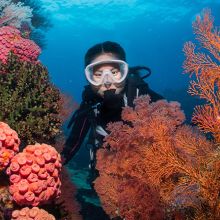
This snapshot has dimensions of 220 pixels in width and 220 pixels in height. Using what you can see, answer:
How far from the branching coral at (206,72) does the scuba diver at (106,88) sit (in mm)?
1943

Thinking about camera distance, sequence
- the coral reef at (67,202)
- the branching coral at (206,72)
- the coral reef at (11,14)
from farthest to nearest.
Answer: the coral reef at (11,14), the coral reef at (67,202), the branching coral at (206,72)

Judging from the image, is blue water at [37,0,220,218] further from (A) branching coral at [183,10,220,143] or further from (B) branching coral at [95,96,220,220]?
(A) branching coral at [183,10,220,143]

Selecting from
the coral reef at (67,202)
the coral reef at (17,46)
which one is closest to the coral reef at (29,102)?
the coral reef at (17,46)

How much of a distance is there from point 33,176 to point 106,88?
9.42ft

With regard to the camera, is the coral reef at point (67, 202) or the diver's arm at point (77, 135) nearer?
the coral reef at point (67, 202)

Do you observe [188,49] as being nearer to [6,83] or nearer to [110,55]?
[110,55]

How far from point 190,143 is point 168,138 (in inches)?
12.3

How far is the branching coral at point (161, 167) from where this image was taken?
3553 mm

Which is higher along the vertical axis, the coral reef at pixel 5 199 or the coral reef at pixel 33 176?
the coral reef at pixel 33 176

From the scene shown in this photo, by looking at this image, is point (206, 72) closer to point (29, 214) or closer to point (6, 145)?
point (6, 145)

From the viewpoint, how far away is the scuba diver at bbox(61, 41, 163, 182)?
18.7ft

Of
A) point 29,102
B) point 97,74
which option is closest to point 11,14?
point 97,74

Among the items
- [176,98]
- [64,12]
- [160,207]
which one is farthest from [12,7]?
[64,12]

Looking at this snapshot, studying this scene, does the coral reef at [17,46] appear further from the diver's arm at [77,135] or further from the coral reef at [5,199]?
the coral reef at [5,199]
